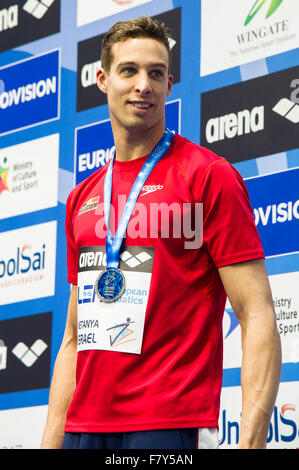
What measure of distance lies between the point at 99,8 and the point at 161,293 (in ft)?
7.02

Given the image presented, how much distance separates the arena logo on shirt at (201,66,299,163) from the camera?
8.82 ft

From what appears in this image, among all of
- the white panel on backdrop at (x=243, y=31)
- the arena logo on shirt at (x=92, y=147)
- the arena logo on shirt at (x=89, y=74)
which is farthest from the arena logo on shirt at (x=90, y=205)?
the arena logo on shirt at (x=89, y=74)

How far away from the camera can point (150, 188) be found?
1.71m

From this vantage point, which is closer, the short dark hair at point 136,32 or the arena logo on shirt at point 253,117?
the short dark hair at point 136,32

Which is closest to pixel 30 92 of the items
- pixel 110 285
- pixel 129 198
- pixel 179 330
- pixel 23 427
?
pixel 23 427

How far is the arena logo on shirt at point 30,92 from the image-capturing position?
3596 mm

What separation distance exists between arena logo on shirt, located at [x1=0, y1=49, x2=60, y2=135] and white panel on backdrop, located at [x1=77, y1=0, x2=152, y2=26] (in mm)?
205

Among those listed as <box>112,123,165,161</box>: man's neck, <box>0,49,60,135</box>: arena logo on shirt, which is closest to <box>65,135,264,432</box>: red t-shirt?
<box>112,123,165,161</box>: man's neck

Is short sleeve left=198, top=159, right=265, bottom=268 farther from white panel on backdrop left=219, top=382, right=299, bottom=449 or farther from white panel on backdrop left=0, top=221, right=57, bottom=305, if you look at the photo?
white panel on backdrop left=0, top=221, right=57, bottom=305

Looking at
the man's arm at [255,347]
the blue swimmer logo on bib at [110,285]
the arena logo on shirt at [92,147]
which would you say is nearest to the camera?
the man's arm at [255,347]

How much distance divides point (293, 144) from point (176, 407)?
134cm

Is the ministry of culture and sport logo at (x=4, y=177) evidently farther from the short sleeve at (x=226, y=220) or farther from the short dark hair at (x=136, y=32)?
the short sleeve at (x=226, y=220)

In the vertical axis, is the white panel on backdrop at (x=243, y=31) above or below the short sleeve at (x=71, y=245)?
above

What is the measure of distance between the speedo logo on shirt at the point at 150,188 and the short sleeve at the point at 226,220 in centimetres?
10
